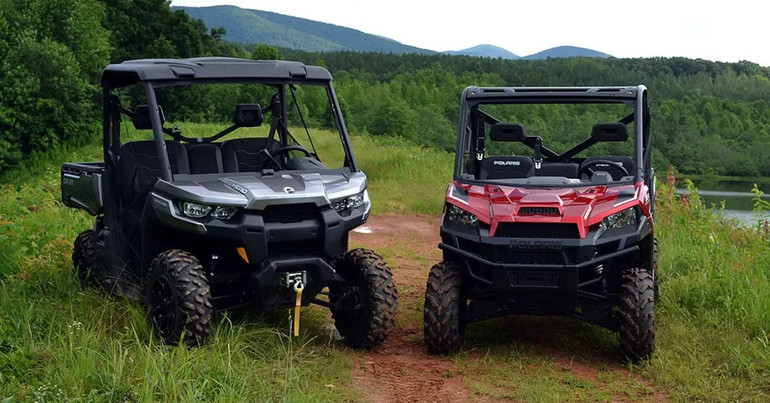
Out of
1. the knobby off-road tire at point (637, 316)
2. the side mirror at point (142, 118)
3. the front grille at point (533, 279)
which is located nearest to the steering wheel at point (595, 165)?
the knobby off-road tire at point (637, 316)

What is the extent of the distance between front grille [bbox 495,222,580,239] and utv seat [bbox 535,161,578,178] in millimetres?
1357

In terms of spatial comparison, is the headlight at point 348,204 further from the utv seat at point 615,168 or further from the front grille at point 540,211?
the utv seat at point 615,168

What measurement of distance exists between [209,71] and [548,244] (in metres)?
2.65

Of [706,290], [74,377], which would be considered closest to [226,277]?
[74,377]

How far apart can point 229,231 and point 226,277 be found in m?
0.47

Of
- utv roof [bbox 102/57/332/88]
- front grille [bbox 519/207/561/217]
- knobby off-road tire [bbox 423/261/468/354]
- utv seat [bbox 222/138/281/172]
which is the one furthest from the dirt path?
utv roof [bbox 102/57/332/88]

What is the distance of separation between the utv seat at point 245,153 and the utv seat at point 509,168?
69.5 inches

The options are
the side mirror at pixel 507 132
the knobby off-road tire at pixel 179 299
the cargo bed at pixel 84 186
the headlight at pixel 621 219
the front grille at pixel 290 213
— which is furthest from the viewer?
the cargo bed at pixel 84 186

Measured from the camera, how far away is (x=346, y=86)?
117 m

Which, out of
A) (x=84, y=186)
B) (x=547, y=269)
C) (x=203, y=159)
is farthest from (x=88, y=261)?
(x=547, y=269)

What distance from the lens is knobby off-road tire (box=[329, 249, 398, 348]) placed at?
637 centimetres

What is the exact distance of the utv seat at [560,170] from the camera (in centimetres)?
734

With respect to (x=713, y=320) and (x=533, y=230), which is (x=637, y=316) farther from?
(x=713, y=320)

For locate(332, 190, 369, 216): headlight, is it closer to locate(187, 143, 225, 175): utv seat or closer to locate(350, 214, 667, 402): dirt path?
locate(350, 214, 667, 402): dirt path
